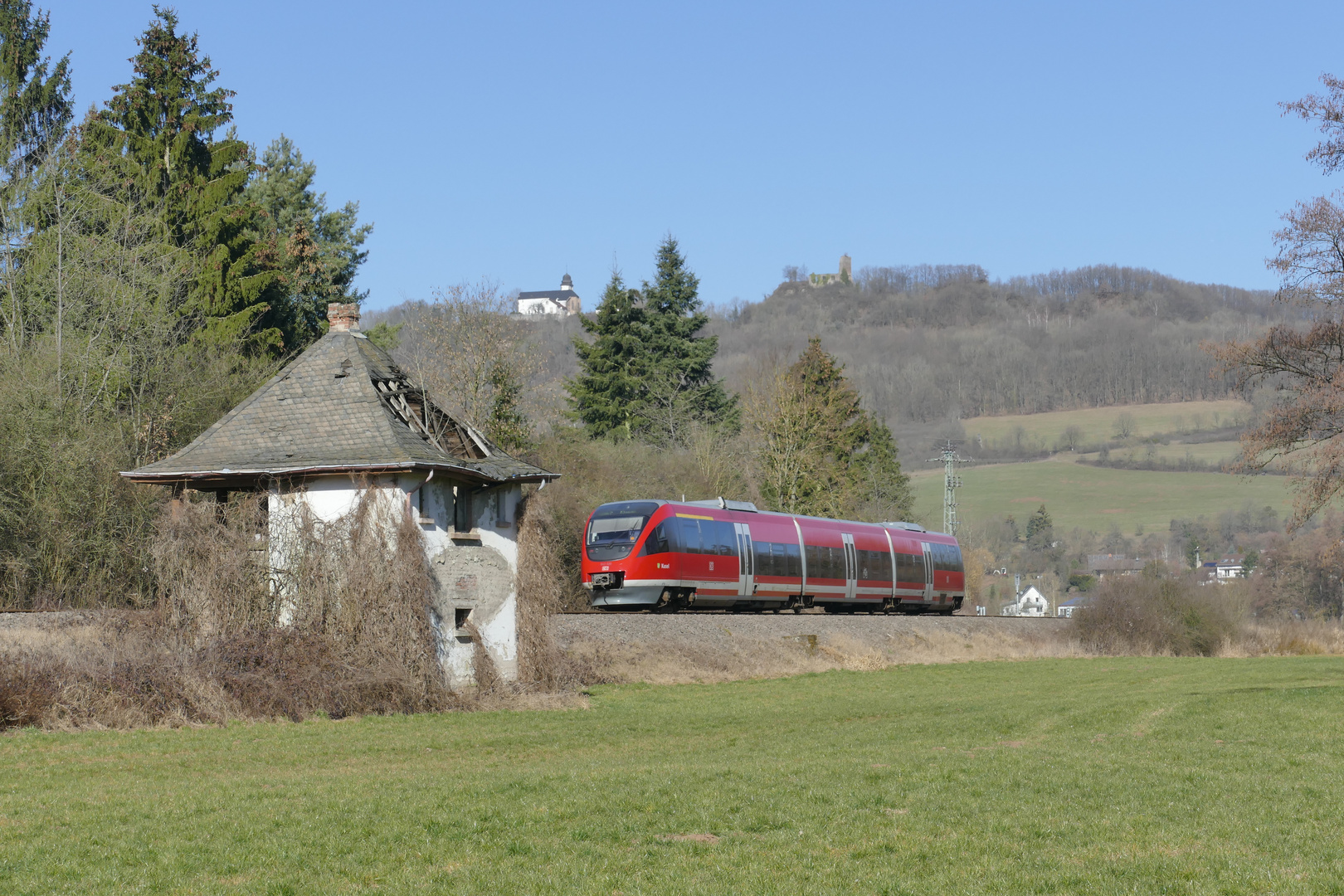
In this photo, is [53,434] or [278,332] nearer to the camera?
[53,434]

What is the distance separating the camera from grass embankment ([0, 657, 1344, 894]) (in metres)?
9.38

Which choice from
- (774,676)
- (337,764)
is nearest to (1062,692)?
(774,676)

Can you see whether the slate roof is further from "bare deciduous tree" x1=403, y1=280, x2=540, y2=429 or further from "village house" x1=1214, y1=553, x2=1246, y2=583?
"village house" x1=1214, y1=553, x2=1246, y2=583

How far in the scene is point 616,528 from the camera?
34625 millimetres

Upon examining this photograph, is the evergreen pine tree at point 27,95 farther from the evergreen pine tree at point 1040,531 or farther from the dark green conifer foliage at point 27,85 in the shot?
the evergreen pine tree at point 1040,531

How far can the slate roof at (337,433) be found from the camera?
2345 cm

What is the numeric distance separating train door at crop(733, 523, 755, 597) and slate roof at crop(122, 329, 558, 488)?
35.9 ft

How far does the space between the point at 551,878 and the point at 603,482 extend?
141 feet

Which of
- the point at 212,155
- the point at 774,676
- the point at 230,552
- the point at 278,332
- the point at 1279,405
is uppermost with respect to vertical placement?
the point at 212,155

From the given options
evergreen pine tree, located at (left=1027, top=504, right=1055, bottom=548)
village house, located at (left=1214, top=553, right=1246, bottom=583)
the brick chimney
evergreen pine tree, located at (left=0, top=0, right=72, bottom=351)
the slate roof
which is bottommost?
village house, located at (left=1214, top=553, right=1246, bottom=583)

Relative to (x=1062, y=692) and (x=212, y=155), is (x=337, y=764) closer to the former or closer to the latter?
(x=1062, y=692)

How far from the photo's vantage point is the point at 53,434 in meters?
31.1

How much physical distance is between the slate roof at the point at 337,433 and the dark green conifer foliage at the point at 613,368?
3892 centimetres

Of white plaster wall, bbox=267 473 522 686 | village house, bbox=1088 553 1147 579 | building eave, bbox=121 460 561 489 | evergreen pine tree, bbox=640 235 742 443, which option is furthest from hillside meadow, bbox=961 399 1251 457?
building eave, bbox=121 460 561 489
